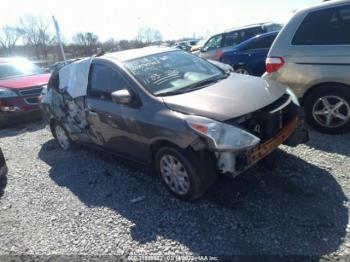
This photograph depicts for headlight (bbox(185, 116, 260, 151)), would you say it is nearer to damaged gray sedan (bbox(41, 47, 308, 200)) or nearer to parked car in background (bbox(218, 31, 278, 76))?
damaged gray sedan (bbox(41, 47, 308, 200))

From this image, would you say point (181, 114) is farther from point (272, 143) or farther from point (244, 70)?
point (244, 70)

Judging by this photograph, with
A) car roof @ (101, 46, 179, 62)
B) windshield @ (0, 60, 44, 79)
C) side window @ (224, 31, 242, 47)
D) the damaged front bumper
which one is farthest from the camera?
side window @ (224, 31, 242, 47)

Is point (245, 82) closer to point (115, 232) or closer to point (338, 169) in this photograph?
point (338, 169)

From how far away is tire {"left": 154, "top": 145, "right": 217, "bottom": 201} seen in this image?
3127 mm

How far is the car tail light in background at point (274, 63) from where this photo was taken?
4.73 meters

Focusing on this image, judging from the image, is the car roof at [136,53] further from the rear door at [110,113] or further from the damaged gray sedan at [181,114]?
the rear door at [110,113]

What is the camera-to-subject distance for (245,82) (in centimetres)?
392

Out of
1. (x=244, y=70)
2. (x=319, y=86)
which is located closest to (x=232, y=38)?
(x=244, y=70)

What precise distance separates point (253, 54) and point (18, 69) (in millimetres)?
6914

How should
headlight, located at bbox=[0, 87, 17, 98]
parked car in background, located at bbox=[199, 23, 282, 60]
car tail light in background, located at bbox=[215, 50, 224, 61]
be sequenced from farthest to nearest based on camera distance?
parked car in background, located at bbox=[199, 23, 282, 60] → car tail light in background, located at bbox=[215, 50, 224, 61] → headlight, located at bbox=[0, 87, 17, 98]

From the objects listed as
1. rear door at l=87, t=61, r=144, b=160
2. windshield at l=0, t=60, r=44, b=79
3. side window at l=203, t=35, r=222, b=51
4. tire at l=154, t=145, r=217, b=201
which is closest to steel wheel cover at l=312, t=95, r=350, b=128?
tire at l=154, t=145, r=217, b=201

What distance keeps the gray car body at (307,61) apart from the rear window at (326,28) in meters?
0.06

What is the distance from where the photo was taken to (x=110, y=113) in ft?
13.1

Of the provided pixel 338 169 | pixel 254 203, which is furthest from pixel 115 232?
pixel 338 169
